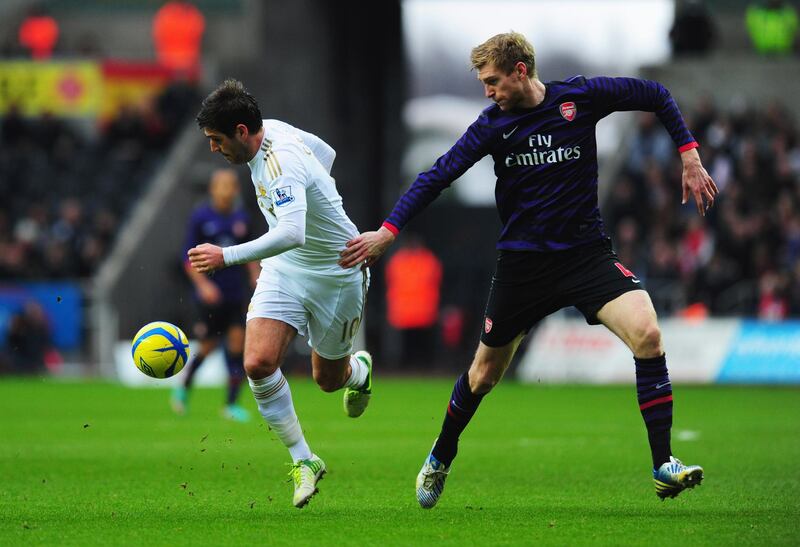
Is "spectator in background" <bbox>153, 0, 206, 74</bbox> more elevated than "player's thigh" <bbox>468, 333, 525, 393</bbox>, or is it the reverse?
"spectator in background" <bbox>153, 0, 206, 74</bbox>

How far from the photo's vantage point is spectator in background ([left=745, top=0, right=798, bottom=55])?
87.5 ft

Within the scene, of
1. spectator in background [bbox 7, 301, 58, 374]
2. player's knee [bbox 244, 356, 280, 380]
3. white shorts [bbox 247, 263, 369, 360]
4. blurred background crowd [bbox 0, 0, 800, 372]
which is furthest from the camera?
spectator in background [bbox 7, 301, 58, 374]

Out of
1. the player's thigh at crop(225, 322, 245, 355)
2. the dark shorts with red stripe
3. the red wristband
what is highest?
the red wristband

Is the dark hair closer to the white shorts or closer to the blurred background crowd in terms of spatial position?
the white shorts

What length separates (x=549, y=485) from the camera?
31.0 ft

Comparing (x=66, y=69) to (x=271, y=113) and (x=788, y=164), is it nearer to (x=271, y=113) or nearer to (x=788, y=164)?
(x=271, y=113)

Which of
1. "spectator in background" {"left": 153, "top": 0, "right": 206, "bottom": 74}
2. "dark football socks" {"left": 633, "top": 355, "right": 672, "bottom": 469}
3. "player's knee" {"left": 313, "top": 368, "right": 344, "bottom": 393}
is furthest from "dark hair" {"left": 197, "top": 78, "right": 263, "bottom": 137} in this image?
"spectator in background" {"left": 153, "top": 0, "right": 206, "bottom": 74}

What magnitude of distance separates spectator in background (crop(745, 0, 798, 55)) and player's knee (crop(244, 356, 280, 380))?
20351mm

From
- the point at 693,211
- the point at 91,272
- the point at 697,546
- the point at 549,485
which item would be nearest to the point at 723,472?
the point at 549,485

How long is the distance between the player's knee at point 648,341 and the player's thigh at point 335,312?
1842 millimetres

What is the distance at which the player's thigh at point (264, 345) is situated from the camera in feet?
27.6

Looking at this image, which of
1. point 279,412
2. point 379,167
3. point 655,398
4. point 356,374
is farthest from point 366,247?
point 379,167

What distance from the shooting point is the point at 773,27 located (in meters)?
26.7

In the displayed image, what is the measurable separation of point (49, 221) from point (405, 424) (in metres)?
13.8
